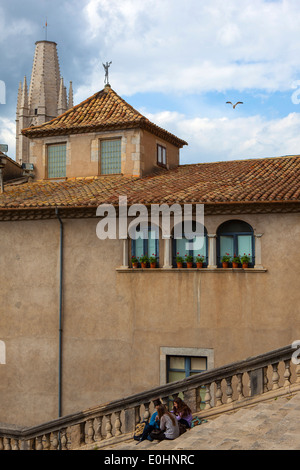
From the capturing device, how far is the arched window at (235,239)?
57.2 ft

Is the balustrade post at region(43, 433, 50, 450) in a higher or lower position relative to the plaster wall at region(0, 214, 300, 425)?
lower

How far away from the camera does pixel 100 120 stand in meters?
23.2

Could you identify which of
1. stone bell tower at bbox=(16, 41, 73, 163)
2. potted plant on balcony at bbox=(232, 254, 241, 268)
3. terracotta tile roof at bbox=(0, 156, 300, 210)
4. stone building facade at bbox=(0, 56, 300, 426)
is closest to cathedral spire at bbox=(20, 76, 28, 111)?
stone bell tower at bbox=(16, 41, 73, 163)

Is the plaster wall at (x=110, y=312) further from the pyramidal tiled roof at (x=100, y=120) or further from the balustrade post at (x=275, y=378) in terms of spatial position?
the pyramidal tiled roof at (x=100, y=120)

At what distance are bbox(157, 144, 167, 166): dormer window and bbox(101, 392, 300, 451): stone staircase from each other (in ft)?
47.8

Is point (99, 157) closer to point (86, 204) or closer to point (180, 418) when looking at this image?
point (86, 204)

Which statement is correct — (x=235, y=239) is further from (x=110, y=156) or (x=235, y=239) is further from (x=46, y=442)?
(x=46, y=442)

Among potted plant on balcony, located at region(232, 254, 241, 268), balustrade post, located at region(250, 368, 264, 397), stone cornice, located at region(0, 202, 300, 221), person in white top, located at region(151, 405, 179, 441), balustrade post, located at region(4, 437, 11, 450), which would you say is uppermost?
stone cornice, located at region(0, 202, 300, 221)

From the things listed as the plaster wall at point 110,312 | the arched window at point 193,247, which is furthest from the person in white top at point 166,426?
the arched window at point 193,247

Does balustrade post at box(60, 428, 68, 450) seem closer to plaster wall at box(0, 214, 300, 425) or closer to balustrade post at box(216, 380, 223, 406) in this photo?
balustrade post at box(216, 380, 223, 406)

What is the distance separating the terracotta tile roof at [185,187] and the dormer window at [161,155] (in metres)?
1.18

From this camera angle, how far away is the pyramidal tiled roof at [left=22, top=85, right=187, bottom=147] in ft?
74.2

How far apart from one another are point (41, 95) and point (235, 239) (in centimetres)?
6160

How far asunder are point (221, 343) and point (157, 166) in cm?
947
